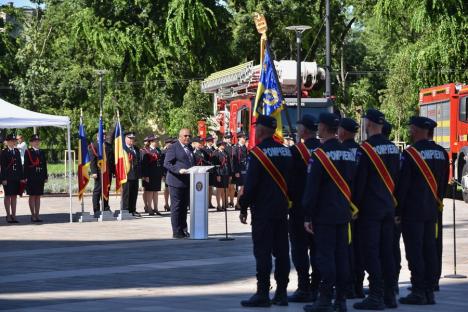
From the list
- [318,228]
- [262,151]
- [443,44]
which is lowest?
[318,228]

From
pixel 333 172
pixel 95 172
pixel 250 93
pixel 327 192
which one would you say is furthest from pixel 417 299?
pixel 250 93

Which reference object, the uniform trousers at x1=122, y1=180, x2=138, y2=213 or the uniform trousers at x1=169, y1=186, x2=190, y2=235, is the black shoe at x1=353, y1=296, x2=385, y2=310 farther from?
the uniform trousers at x1=122, y1=180, x2=138, y2=213

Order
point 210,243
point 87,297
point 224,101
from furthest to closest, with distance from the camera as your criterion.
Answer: point 224,101 → point 210,243 → point 87,297

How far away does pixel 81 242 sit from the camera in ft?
63.2

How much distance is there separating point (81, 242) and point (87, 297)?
7128 mm

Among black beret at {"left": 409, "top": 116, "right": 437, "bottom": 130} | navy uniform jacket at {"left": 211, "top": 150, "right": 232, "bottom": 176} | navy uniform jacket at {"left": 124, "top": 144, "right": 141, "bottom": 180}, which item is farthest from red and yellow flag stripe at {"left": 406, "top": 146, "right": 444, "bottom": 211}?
navy uniform jacket at {"left": 211, "top": 150, "right": 232, "bottom": 176}

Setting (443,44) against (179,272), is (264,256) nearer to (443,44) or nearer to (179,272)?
(179,272)

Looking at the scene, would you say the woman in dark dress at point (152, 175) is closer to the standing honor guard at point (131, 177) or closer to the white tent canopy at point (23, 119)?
the standing honor guard at point (131, 177)

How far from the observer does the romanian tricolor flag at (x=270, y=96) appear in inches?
651

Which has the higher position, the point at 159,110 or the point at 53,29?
the point at 53,29

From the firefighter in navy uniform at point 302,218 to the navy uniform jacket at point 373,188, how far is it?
2.30ft

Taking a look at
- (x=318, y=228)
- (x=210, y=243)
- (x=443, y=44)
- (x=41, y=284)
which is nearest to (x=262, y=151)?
(x=318, y=228)

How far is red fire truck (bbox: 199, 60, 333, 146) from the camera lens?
30.2 meters

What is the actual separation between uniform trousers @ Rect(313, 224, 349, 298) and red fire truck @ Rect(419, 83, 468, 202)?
1888 cm
